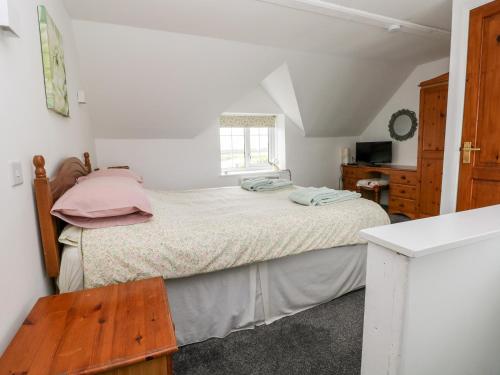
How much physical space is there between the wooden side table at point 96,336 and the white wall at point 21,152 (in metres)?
0.10

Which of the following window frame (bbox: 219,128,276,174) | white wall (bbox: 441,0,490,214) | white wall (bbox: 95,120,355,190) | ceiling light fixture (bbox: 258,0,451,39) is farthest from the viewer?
window frame (bbox: 219,128,276,174)

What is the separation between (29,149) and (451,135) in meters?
2.89

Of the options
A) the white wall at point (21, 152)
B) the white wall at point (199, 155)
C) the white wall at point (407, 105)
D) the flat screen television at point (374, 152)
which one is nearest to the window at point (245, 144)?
the white wall at point (199, 155)

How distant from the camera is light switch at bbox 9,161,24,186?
113 centimetres

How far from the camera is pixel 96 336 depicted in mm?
963

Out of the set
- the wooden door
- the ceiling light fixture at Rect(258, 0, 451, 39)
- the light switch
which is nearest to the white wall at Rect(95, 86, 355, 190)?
the ceiling light fixture at Rect(258, 0, 451, 39)

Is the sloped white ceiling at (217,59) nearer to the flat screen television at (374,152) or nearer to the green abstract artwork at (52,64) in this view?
the green abstract artwork at (52,64)

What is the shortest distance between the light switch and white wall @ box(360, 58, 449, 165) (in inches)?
197

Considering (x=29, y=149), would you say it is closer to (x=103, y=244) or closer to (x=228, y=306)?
(x=103, y=244)

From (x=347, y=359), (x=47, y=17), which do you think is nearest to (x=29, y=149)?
(x=47, y=17)

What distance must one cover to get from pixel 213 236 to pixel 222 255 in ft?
0.40

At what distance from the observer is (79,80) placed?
297 centimetres

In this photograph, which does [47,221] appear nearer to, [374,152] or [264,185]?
[264,185]

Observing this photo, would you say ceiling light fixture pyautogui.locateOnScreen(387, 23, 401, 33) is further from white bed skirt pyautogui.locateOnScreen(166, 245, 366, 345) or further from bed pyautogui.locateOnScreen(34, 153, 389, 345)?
white bed skirt pyautogui.locateOnScreen(166, 245, 366, 345)
